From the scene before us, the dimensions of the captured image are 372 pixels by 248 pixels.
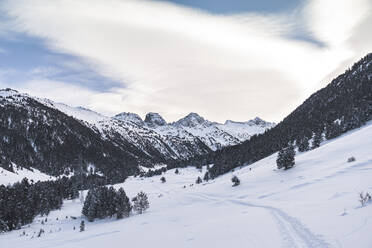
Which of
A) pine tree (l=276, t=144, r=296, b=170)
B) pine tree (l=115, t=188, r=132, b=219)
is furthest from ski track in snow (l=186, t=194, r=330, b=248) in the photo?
pine tree (l=276, t=144, r=296, b=170)

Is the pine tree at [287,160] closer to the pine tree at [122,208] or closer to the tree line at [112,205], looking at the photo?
the tree line at [112,205]

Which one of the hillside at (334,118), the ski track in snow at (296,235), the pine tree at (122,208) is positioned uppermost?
the hillside at (334,118)

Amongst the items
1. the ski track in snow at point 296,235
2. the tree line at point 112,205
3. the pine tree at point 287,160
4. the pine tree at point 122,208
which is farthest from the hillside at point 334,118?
the ski track in snow at point 296,235

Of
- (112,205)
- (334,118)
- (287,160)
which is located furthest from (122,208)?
(334,118)

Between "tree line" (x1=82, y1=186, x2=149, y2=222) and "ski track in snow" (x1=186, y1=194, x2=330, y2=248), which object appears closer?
"ski track in snow" (x1=186, y1=194, x2=330, y2=248)

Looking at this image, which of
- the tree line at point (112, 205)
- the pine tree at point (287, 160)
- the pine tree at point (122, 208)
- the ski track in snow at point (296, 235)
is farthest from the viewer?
the pine tree at point (287, 160)

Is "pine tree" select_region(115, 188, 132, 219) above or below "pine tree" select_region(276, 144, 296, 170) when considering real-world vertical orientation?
below

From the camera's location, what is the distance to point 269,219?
14641mm

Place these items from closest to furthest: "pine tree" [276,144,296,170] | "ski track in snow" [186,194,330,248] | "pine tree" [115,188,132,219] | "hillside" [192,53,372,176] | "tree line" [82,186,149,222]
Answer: "ski track in snow" [186,194,330,248], "pine tree" [115,188,132,219], "tree line" [82,186,149,222], "pine tree" [276,144,296,170], "hillside" [192,53,372,176]

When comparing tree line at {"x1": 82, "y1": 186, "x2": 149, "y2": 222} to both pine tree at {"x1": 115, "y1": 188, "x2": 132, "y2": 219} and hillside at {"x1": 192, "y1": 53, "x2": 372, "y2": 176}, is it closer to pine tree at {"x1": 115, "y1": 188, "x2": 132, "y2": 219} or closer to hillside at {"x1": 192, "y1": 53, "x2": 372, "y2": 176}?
pine tree at {"x1": 115, "y1": 188, "x2": 132, "y2": 219}

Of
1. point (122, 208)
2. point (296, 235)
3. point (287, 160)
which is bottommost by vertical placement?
point (122, 208)

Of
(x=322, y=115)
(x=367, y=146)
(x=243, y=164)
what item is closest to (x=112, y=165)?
(x=243, y=164)

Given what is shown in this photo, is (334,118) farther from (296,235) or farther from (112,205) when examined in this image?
(296,235)

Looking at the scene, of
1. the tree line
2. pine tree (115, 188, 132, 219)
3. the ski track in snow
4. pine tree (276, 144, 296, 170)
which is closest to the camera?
the ski track in snow
